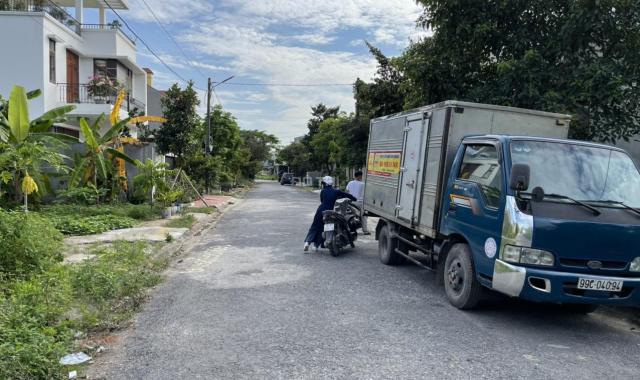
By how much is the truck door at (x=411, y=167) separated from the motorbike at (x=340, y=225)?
196 centimetres

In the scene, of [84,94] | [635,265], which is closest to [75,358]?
[635,265]

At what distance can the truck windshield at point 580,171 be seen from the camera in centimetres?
564

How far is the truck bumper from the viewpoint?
16.8 feet

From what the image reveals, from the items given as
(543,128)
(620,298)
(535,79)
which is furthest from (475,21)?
(620,298)

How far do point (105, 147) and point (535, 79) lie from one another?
12.5 meters

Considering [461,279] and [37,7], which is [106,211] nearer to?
[37,7]

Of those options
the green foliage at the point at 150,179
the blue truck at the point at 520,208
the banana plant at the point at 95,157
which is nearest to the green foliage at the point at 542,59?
the blue truck at the point at 520,208

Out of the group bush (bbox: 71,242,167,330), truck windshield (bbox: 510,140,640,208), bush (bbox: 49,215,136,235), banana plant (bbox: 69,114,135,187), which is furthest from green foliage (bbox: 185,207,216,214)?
truck windshield (bbox: 510,140,640,208)

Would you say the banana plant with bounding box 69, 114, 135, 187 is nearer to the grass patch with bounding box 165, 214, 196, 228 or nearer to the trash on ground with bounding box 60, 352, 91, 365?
the grass patch with bounding box 165, 214, 196, 228

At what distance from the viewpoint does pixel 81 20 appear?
2298 centimetres

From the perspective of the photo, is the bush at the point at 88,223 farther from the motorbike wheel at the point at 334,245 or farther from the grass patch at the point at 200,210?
the motorbike wheel at the point at 334,245

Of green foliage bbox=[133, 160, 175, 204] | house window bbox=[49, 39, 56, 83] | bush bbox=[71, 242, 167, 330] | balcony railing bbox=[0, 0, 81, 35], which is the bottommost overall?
bush bbox=[71, 242, 167, 330]

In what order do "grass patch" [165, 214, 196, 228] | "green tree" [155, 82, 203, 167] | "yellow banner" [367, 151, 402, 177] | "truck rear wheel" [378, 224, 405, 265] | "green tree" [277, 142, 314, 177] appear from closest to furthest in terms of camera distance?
"yellow banner" [367, 151, 402, 177]
"truck rear wheel" [378, 224, 405, 265]
"grass patch" [165, 214, 196, 228]
"green tree" [155, 82, 203, 167]
"green tree" [277, 142, 314, 177]

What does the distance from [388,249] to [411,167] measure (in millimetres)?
1868
